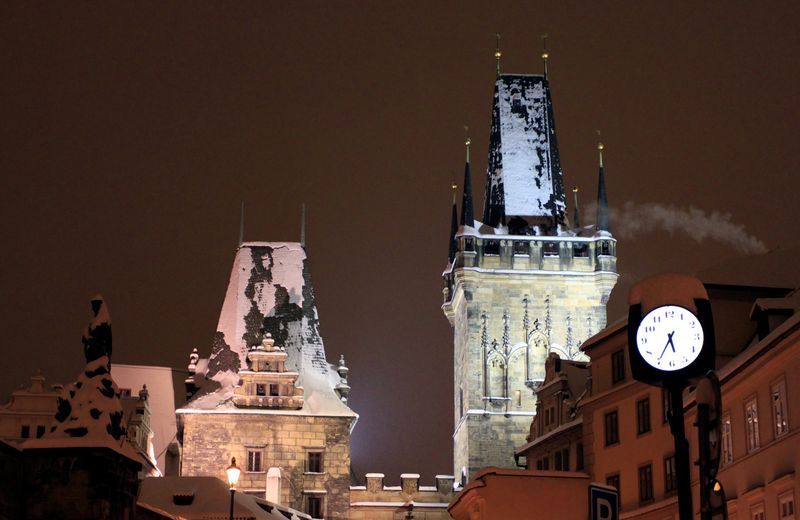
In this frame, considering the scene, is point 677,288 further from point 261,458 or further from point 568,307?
point 568,307

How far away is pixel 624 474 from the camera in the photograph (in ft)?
125

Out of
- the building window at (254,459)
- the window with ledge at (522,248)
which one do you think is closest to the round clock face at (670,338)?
the building window at (254,459)

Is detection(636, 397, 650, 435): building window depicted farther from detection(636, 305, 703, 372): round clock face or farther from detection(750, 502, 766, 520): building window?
detection(636, 305, 703, 372): round clock face

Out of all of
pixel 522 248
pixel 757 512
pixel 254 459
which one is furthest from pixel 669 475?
pixel 522 248

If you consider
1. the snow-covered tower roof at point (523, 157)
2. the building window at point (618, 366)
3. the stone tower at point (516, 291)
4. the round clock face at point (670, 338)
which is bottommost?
the round clock face at point (670, 338)

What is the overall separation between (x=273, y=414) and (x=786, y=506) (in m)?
34.9

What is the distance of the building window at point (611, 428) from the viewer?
128 feet

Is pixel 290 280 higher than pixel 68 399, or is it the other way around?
pixel 290 280

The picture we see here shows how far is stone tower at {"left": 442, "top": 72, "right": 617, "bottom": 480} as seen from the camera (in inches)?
2753

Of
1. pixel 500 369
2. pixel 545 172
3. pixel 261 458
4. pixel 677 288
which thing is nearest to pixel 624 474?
pixel 261 458

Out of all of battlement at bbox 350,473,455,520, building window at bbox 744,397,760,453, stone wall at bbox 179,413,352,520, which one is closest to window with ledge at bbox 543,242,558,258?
battlement at bbox 350,473,455,520

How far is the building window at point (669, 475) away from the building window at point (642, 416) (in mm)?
1626

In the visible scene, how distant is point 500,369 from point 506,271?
494cm

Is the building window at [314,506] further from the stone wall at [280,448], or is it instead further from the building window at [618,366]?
the building window at [618,366]
